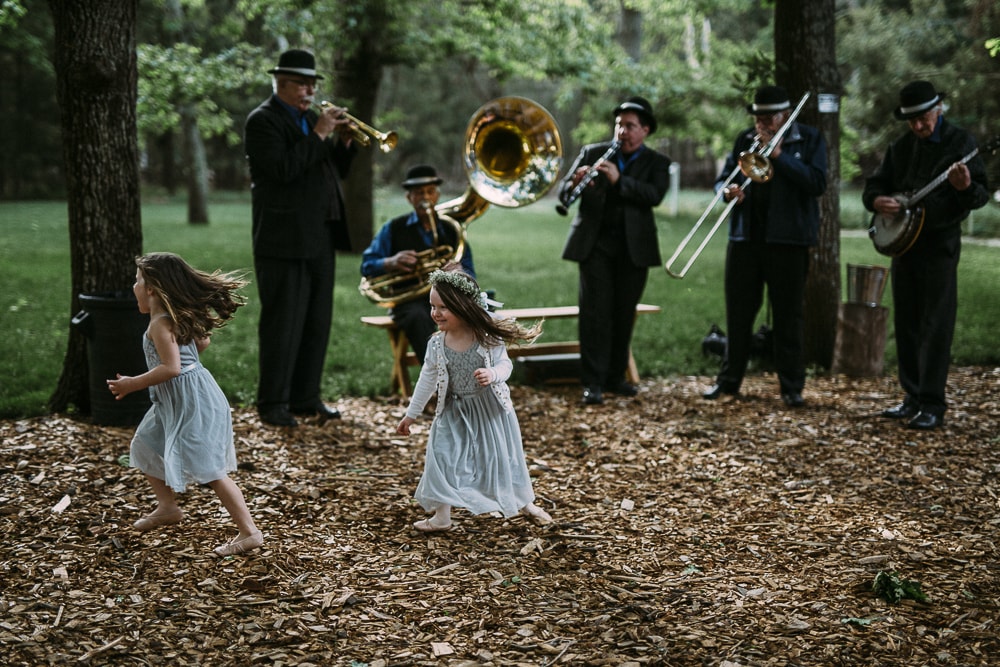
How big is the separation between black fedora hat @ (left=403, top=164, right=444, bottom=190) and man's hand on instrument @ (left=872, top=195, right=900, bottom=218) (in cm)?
304

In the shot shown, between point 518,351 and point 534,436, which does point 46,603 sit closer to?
point 534,436

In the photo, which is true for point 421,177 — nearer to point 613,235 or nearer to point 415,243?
point 415,243

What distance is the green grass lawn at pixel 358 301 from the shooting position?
25.6 feet

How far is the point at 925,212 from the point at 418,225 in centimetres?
342

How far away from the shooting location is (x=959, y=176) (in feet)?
19.9

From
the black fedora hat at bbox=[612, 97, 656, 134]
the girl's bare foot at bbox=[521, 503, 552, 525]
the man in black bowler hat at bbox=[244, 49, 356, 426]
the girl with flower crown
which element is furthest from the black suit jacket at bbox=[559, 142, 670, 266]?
the girl's bare foot at bbox=[521, 503, 552, 525]

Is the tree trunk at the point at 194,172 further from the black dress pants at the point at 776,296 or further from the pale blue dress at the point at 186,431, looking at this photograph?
the pale blue dress at the point at 186,431

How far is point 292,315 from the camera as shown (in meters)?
6.24

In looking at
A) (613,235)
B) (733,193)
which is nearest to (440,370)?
(613,235)

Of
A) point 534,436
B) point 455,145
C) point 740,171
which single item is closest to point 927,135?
point 740,171

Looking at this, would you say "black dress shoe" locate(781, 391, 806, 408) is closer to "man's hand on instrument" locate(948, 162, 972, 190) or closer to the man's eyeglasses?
"man's hand on instrument" locate(948, 162, 972, 190)

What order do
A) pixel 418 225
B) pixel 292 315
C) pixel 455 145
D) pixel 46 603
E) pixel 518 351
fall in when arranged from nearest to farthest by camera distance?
1. pixel 46 603
2. pixel 292 315
3. pixel 418 225
4. pixel 518 351
5. pixel 455 145

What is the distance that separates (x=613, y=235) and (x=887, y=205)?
1.91m

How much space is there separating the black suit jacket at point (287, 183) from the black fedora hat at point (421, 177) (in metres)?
0.56
